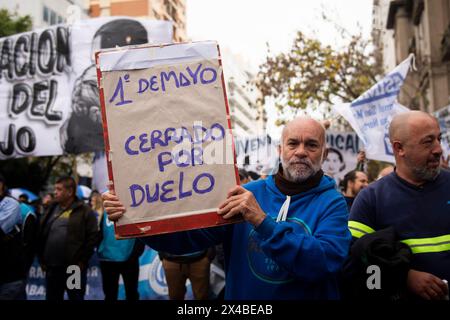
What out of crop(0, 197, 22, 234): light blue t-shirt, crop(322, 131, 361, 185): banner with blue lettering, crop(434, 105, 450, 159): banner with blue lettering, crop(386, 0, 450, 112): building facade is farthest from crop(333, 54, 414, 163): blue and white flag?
crop(386, 0, 450, 112): building facade

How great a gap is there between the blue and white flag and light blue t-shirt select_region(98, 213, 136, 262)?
3.30 m

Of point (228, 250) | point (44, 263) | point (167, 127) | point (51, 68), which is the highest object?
point (51, 68)

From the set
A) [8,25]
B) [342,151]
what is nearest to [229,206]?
[342,151]

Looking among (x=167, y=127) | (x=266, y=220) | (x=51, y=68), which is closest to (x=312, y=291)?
(x=266, y=220)

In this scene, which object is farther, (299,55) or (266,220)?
(299,55)

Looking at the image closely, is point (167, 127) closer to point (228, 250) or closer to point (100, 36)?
point (228, 250)

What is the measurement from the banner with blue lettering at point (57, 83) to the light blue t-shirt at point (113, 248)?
5.47ft

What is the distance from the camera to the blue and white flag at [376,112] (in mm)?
7113

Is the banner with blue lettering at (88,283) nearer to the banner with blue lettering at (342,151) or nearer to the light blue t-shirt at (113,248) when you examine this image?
the light blue t-shirt at (113,248)

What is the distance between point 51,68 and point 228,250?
23.4 ft

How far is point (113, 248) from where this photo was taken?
717 cm

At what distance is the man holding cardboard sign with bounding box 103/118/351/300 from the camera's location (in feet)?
7.96

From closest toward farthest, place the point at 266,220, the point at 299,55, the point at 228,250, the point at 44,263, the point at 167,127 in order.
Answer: the point at 266,220
the point at 167,127
the point at 228,250
the point at 44,263
the point at 299,55

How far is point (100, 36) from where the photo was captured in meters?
8.83
